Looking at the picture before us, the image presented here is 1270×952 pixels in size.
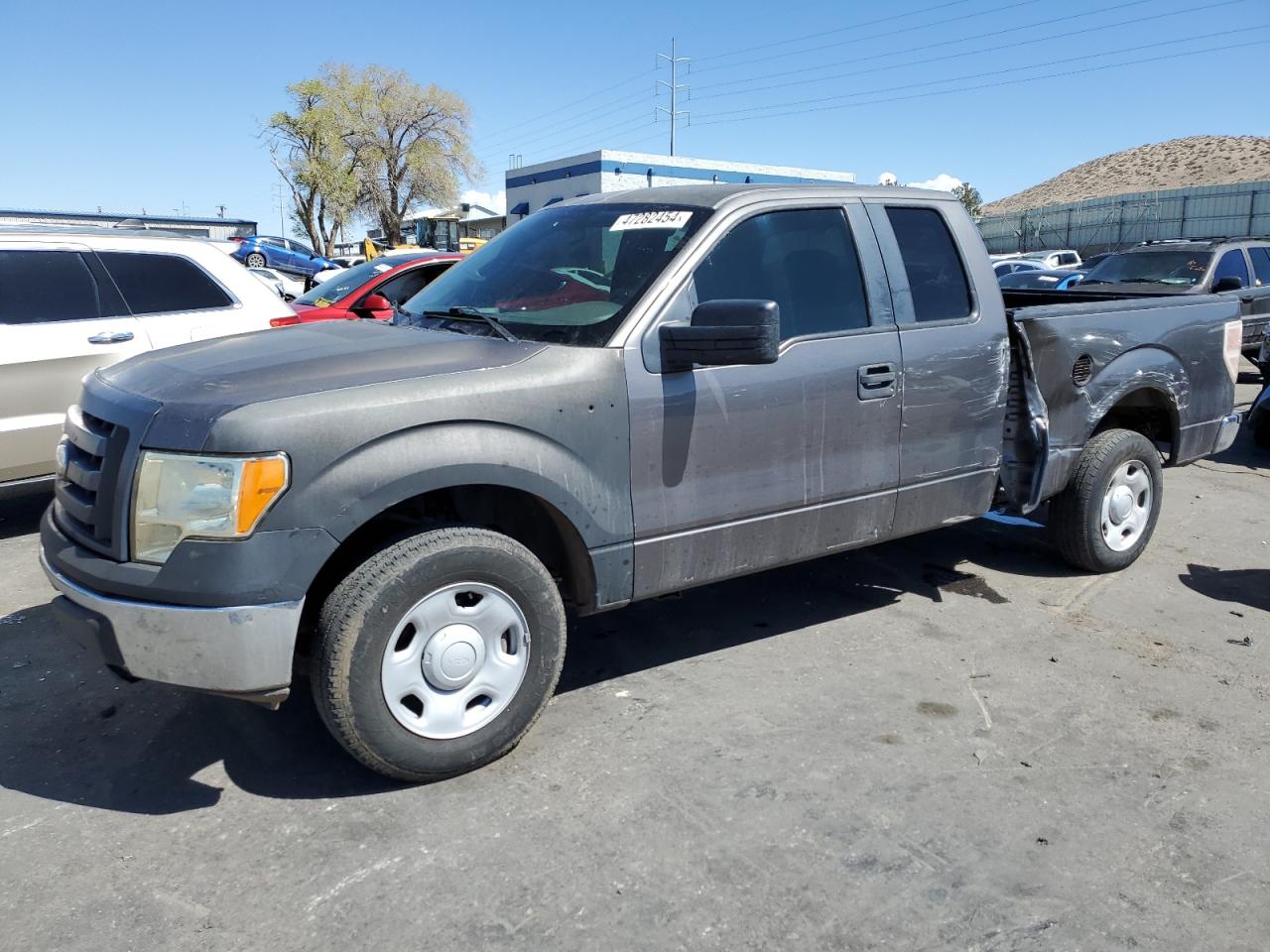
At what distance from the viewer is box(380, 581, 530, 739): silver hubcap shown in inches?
121

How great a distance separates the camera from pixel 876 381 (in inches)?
158

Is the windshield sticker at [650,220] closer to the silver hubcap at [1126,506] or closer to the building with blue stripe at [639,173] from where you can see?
the silver hubcap at [1126,506]

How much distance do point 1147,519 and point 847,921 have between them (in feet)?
12.4

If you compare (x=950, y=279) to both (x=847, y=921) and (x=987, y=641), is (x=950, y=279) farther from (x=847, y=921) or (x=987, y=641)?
(x=847, y=921)

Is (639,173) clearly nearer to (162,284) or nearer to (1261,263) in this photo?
(1261,263)

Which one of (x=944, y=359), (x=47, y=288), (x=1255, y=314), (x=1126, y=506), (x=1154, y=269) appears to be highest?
(x=1154, y=269)

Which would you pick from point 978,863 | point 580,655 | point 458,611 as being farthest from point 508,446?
point 978,863

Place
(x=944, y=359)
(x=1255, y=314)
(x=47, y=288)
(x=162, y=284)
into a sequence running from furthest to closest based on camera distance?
1. (x=1255, y=314)
2. (x=162, y=284)
3. (x=47, y=288)
4. (x=944, y=359)

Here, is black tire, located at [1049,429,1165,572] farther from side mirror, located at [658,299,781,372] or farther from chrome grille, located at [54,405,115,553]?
chrome grille, located at [54,405,115,553]

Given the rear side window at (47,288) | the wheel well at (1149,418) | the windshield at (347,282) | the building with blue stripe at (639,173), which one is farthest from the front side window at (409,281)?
the building with blue stripe at (639,173)

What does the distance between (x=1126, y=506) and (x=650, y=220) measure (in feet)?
10.5

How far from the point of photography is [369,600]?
293cm

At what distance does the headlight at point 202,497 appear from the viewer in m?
2.77

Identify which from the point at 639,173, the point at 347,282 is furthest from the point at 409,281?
the point at 639,173
